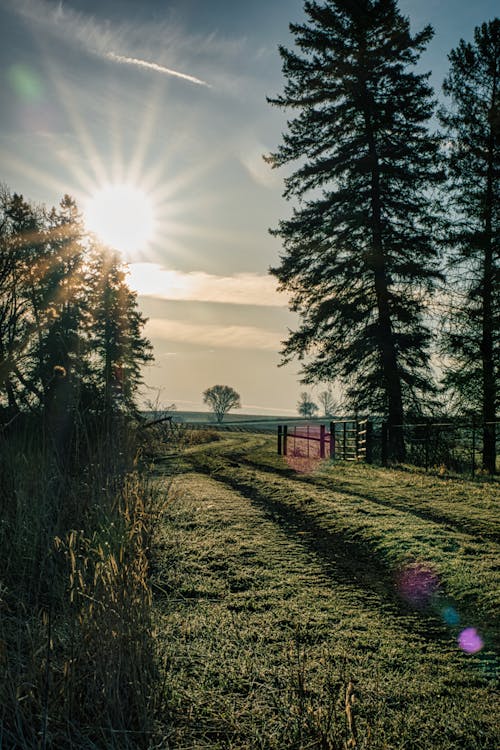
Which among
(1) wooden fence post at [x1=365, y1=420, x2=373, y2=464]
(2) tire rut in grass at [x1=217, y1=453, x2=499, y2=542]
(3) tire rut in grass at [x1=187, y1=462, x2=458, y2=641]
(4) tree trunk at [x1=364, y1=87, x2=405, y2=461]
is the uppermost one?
(4) tree trunk at [x1=364, y1=87, x2=405, y2=461]

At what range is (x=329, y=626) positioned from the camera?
4.37m

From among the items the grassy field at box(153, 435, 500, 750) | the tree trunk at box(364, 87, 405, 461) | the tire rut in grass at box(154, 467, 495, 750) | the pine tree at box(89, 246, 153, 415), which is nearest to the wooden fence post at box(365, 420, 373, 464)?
the tree trunk at box(364, 87, 405, 461)

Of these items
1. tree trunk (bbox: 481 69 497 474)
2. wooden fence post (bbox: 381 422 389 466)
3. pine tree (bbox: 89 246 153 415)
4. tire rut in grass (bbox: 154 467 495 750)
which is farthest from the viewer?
pine tree (bbox: 89 246 153 415)

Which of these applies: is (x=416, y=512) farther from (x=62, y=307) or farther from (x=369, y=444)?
(x=62, y=307)

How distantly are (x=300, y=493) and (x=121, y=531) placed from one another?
18.9 feet

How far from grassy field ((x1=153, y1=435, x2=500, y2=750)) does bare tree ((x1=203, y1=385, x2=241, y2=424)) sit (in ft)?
284

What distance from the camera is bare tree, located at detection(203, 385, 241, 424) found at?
9569 centimetres

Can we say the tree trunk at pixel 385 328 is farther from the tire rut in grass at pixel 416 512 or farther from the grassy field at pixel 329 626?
the grassy field at pixel 329 626

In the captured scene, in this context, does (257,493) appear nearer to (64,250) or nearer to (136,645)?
(136,645)

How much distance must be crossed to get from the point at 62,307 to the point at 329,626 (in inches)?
900

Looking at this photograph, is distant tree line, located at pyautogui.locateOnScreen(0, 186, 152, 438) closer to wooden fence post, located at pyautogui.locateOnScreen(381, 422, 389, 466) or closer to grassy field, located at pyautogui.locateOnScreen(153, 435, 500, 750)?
grassy field, located at pyautogui.locateOnScreen(153, 435, 500, 750)

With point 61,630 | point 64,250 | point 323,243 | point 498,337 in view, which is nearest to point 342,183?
point 323,243

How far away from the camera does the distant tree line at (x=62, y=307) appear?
6.38 m

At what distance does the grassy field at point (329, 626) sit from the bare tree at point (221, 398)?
86.6 metres
